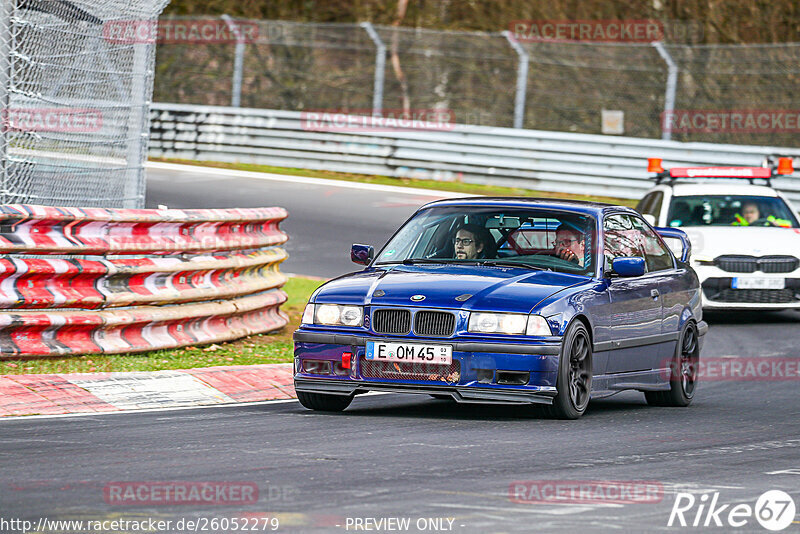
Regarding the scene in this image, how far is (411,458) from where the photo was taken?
7.21 metres

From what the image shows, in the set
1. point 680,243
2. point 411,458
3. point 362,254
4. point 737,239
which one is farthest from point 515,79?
point 411,458

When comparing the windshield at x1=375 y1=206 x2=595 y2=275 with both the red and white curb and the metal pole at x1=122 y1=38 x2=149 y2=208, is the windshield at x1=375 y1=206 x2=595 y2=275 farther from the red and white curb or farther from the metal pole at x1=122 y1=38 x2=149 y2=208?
the metal pole at x1=122 y1=38 x2=149 y2=208

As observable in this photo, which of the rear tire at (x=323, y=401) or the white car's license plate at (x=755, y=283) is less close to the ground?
the white car's license plate at (x=755, y=283)

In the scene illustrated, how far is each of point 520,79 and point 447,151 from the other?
182 centimetres

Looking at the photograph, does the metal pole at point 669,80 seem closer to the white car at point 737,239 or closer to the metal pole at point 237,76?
the white car at point 737,239

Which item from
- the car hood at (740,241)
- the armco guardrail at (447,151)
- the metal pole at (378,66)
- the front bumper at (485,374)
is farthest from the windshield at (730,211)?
the metal pole at (378,66)

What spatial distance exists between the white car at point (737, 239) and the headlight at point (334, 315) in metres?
7.80

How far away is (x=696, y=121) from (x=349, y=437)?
20.4 meters

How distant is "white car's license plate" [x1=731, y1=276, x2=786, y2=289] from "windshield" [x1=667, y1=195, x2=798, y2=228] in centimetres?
106

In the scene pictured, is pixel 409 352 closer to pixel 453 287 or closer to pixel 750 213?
pixel 453 287

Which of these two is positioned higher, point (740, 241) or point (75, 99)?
point (75, 99)

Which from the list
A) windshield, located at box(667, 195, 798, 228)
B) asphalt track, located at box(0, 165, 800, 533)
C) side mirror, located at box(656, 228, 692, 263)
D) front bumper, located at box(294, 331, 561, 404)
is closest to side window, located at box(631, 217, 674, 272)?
side mirror, located at box(656, 228, 692, 263)

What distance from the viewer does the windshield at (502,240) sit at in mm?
9688

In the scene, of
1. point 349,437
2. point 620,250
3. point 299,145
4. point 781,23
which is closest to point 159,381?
point 349,437
